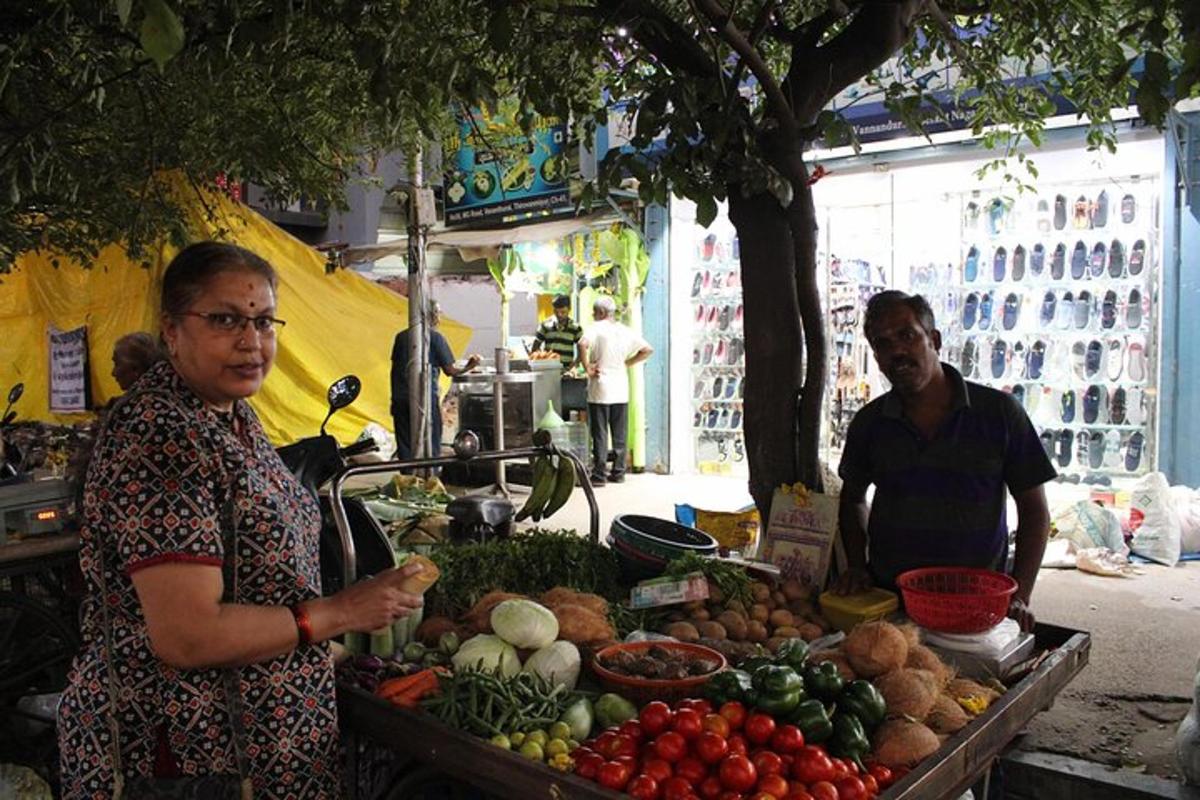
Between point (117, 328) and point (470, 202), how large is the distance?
5.67 metres

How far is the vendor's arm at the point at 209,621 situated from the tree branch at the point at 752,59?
7.92 feet

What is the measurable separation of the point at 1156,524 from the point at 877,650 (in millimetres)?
5769

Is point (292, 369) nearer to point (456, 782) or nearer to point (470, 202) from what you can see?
point (470, 202)

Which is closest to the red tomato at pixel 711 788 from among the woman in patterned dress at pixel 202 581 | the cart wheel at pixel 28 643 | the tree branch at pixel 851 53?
the woman in patterned dress at pixel 202 581

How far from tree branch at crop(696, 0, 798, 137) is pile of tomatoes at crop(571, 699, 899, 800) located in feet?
7.51

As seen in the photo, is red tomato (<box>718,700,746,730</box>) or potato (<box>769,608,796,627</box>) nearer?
red tomato (<box>718,700,746,730</box>)

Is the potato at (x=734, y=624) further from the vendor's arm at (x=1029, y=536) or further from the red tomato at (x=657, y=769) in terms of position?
the red tomato at (x=657, y=769)

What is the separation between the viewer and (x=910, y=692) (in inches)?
99.3

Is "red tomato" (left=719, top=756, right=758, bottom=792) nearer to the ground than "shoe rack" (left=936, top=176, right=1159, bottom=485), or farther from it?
nearer to the ground

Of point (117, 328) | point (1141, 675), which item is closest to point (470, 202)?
point (117, 328)

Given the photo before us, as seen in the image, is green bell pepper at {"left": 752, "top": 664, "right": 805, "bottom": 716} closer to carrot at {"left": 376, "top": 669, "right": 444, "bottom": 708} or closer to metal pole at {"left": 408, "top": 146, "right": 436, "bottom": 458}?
carrot at {"left": 376, "top": 669, "right": 444, "bottom": 708}

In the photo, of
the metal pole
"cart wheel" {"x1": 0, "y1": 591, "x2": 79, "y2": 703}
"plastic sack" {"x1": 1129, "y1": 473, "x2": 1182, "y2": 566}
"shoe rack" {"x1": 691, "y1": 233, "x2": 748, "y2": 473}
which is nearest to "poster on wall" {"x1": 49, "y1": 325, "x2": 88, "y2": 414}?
the metal pole

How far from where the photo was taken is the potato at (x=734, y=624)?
3355 millimetres

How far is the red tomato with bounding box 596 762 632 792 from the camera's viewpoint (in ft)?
7.09
